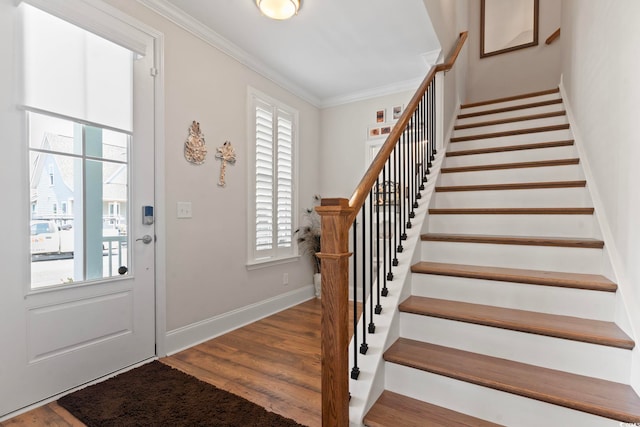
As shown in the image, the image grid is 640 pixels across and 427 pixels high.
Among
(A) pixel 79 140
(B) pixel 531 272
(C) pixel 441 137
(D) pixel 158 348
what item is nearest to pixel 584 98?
(C) pixel 441 137

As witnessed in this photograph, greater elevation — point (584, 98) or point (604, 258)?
point (584, 98)

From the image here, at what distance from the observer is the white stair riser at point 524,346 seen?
1330 mm

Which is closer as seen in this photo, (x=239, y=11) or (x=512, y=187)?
(x=512, y=187)

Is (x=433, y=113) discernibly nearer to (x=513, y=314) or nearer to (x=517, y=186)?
(x=517, y=186)

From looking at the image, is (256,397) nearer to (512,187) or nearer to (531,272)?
(531,272)

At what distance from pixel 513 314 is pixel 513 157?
5.30ft

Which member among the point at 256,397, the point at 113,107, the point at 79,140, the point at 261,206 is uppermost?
the point at 113,107

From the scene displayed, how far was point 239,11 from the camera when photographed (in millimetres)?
2533

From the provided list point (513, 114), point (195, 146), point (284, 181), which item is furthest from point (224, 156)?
point (513, 114)

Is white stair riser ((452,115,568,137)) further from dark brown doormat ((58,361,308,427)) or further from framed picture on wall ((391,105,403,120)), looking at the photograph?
dark brown doormat ((58,361,308,427))

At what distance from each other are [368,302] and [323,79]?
9.71 feet

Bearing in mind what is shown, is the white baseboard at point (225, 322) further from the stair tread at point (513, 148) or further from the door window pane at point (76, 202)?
the stair tread at point (513, 148)

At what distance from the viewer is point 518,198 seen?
2.30 meters

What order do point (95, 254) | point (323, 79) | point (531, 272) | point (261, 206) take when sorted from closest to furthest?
point (531, 272)
point (95, 254)
point (261, 206)
point (323, 79)
